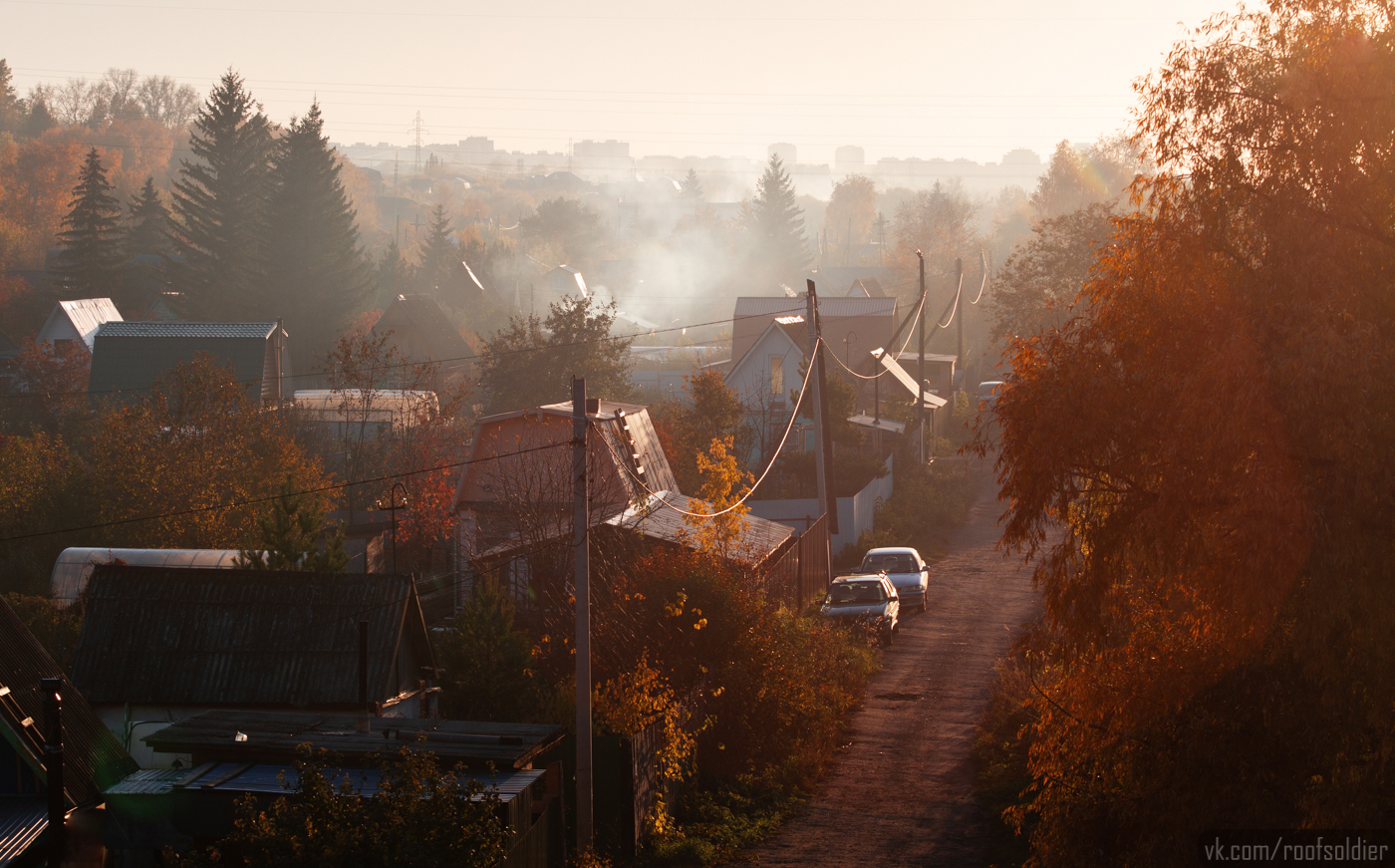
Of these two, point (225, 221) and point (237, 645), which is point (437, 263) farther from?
point (237, 645)

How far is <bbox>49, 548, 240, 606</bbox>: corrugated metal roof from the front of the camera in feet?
73.2

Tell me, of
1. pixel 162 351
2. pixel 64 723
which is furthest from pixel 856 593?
pixel 162 351

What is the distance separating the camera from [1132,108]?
9008 mm

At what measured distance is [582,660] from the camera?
1209 centimetres

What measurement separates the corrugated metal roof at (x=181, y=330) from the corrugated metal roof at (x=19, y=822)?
36.9 meters

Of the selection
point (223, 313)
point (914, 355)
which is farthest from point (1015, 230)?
point (223, 313)

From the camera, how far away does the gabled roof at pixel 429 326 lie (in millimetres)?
61969

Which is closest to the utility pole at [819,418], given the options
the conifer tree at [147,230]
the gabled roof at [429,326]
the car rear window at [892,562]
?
the car rear window at [892,562]

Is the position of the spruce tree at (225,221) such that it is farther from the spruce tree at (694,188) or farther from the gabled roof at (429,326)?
the spruce tree at (694,188)

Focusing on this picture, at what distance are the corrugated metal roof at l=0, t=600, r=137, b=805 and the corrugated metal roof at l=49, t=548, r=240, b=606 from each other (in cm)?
709

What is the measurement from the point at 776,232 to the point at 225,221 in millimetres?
64062

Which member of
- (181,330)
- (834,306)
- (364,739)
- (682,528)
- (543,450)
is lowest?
(364,739)

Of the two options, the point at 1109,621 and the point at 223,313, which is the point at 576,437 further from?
the point at 223,313

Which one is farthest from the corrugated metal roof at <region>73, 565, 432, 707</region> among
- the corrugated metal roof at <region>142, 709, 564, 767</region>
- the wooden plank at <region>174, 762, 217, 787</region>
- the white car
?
the white car
